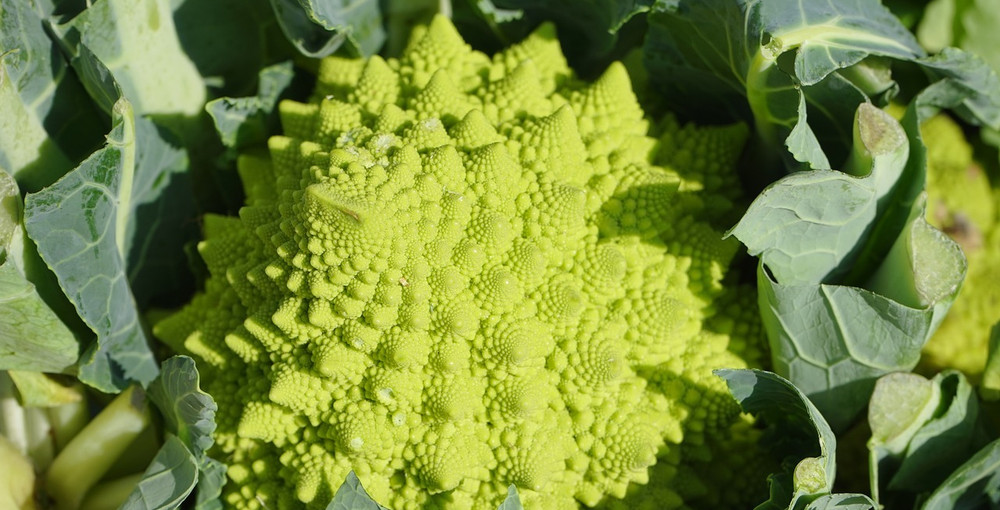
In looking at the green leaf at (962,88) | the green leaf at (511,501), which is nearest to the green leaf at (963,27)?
the green leaf at (962,88)

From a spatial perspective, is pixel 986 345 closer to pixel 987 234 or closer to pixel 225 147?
pixel 987 234

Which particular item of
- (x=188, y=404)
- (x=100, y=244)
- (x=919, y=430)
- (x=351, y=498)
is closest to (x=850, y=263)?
(x=919, y=430)

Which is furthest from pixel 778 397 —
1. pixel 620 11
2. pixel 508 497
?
pixel 620 11

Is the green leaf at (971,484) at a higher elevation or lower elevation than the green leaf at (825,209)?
lower

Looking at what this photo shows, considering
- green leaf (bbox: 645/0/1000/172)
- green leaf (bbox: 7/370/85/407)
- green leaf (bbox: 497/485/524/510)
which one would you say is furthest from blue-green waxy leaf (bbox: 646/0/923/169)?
→ green leaf (bbox: 7/370/85/407)

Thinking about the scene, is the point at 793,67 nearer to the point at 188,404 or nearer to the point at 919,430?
the point at 919,430

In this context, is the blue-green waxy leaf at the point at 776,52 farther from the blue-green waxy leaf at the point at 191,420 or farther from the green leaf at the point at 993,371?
the blue-green waxy leaf at the point at 191,420

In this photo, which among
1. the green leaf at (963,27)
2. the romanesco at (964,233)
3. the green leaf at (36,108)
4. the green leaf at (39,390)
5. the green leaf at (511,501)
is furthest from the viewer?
the green leaf at (963,27)

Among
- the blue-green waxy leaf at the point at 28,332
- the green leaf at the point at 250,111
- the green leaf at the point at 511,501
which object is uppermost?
the green leaf at the point at 250,111
